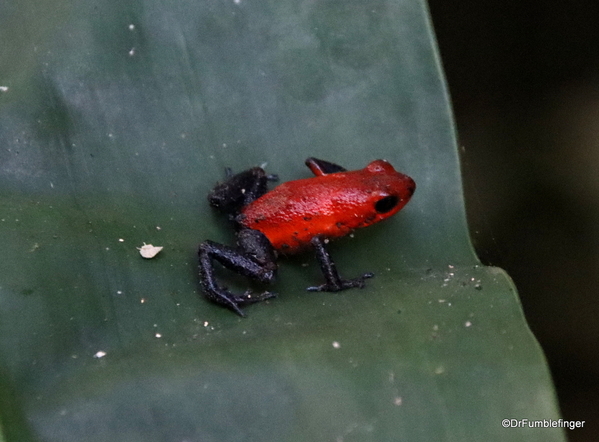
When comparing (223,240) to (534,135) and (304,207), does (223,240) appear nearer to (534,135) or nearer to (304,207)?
(304,207)

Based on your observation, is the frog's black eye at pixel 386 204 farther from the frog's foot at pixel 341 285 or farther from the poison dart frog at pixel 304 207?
the frog's foot at pixel 341 285

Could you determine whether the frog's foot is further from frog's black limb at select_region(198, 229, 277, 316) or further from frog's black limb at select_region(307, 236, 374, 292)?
frog's black limb at select_region(198, 229, 277, 316)

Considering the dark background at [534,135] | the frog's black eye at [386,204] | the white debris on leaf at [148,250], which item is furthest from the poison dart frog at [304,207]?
the dark background at [534,135]

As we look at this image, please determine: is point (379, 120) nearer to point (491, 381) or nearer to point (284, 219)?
point (284, 219)

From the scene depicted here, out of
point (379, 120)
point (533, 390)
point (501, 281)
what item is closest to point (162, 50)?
point (379, 120)

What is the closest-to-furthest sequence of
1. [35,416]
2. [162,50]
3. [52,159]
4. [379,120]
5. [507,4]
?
[35,416], [52,159], [162,50], [379,120], [507,4]

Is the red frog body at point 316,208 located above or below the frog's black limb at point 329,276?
above
